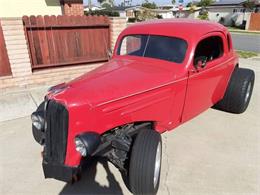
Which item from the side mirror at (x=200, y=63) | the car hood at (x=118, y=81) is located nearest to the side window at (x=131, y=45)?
the car hood at (x=118, y=81)

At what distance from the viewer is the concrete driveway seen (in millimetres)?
3164

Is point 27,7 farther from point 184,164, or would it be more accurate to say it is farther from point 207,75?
point 184,164

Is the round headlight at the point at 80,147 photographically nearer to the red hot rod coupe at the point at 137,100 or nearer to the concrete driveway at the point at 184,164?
the red hot rod coupe at the point at 137,100

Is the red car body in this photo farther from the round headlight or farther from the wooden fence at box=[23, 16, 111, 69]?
the wooden fence at box=[23, 16, 111, 69]

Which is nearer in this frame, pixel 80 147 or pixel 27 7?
pixel 80 147

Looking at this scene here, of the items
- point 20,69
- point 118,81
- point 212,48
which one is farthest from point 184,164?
point 20,69

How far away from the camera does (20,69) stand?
6176 millimetres

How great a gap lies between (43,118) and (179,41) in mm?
2323

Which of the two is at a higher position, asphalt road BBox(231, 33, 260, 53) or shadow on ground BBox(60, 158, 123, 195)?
shadow on ground BBox(60, 158, 123, 195)

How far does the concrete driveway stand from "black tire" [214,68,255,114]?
333mm

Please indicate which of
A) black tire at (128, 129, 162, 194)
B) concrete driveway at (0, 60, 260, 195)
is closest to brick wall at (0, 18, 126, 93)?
concrete driveway at (0, 60, 260, 195)

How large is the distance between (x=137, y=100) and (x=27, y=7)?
861 centimetres

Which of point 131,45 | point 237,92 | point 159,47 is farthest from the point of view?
point 237,92

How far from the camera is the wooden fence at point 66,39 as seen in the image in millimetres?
6355
